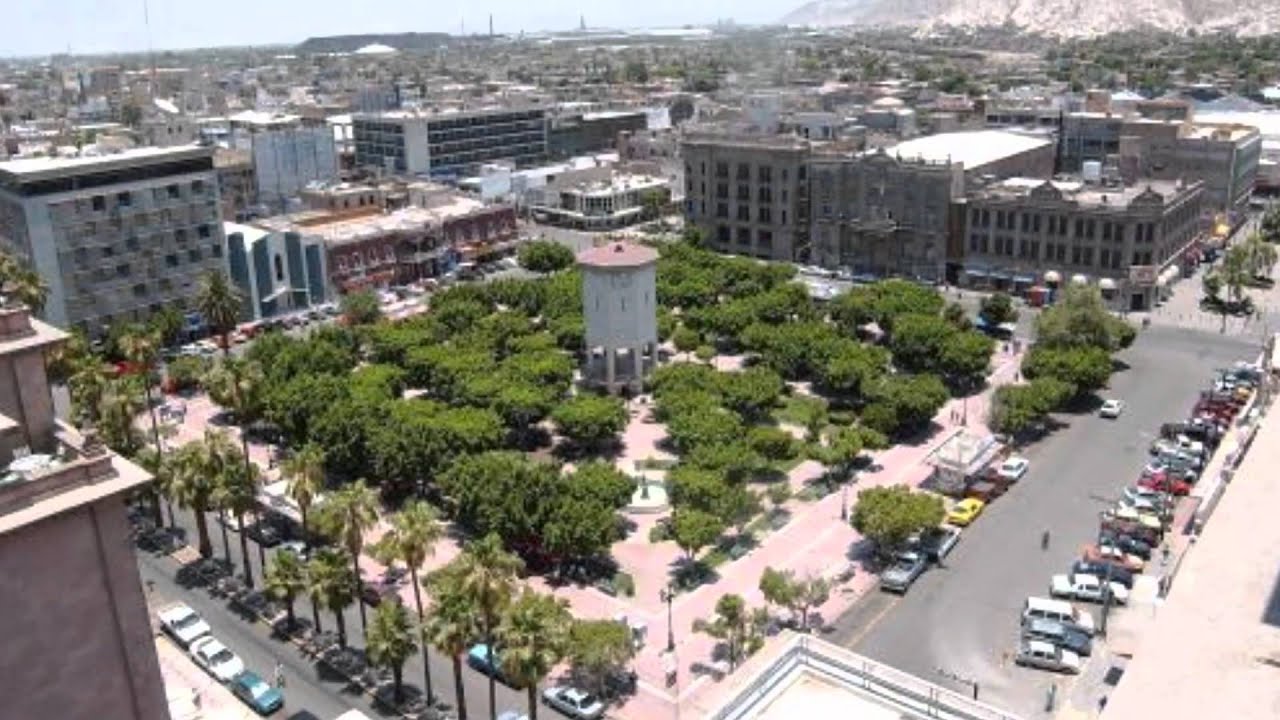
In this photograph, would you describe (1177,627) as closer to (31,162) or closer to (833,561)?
(833,561)

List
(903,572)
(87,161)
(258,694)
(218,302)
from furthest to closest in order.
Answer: (87,161) < (218,302) < (903,572) < (258,694)

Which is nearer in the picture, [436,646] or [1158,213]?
[436,646]

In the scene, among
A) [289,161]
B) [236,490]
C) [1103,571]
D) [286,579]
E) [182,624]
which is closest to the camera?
[286,579]

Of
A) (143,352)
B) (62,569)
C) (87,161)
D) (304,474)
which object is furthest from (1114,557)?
(87,161)

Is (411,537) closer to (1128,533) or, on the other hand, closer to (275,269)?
(1128,533)

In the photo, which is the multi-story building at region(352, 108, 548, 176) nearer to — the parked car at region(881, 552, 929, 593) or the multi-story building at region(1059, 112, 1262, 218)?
the multi-story building at region(1059, 112, 1262, 218)

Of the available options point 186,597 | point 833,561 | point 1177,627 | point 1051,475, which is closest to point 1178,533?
point 1051,475

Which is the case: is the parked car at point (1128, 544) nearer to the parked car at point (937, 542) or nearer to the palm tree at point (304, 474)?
the parked car at point (937, 542)

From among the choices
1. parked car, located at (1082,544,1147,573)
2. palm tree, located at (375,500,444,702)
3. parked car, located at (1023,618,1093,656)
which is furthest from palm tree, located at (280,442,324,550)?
parked car, located at (1082,544,1147,573)
